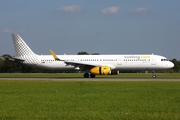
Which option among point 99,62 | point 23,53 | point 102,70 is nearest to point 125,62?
point 99,62

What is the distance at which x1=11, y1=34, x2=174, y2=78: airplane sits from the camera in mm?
48750

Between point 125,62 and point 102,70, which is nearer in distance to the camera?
point 102,70

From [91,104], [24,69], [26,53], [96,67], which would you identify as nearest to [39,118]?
[91,104]

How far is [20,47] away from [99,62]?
12418 mm

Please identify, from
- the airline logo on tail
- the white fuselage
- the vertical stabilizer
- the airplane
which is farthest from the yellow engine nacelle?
the vertical stabilizer

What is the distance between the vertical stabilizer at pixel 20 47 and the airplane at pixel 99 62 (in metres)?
0.60

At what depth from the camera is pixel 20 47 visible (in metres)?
54.1

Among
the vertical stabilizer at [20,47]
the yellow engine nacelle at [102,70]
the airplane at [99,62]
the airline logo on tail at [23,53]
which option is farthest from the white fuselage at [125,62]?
the vertical stabilizer at [20,47]

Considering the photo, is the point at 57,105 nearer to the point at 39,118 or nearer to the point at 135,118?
the point at 39,118

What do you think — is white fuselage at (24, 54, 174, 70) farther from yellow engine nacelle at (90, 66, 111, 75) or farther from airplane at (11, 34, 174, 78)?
yellow engine nacelle at (90, 66, 111, 75)

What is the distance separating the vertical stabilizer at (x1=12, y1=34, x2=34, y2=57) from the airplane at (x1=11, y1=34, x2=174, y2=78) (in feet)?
1.96

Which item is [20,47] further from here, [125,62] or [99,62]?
[125,62]

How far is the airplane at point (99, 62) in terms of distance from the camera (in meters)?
48.8

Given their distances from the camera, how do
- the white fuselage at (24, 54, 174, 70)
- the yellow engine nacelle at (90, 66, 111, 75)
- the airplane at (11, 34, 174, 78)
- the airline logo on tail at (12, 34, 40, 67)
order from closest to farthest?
the yellow engine nacelle at (90, 66, 111, 75), the airplane at (11, 34, 174, 78), the white fuselage at (24, 54, 174, 70), the airline logo on tail at (12, 34, 40, 67)
